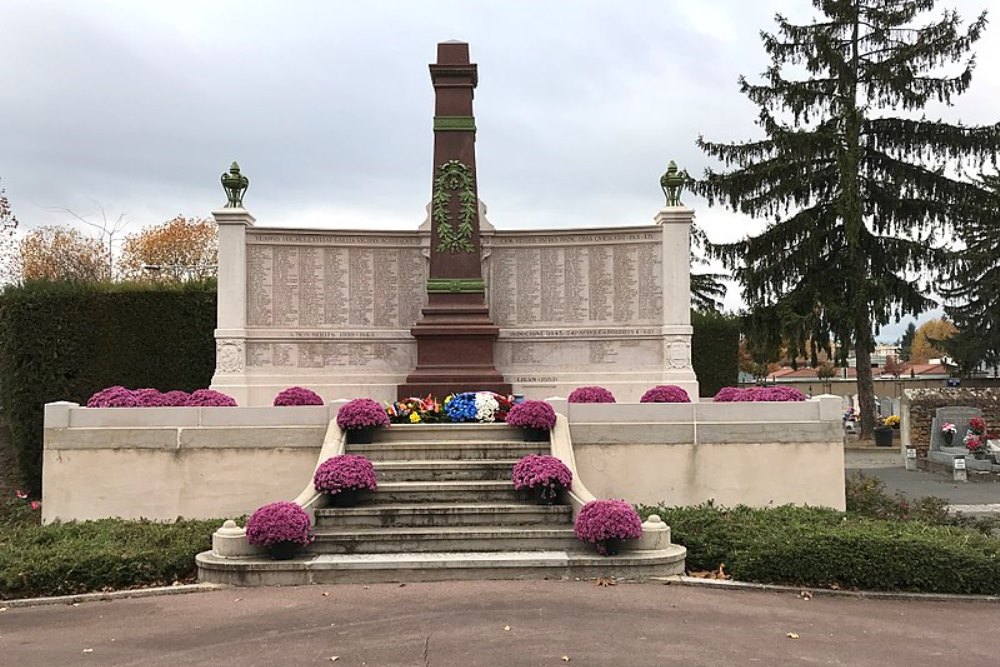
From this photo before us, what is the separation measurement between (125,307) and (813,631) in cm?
1170

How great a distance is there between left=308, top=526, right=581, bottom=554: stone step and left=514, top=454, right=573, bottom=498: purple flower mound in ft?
2.18

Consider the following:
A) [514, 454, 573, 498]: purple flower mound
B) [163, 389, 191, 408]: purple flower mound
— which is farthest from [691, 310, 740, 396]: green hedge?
[163, 389, 191, 408]: purple flower mound

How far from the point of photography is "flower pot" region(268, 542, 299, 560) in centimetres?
792

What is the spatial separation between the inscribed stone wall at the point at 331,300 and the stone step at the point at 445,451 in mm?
4743

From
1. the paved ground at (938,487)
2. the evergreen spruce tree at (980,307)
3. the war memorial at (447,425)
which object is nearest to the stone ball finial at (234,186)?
the war memorial at (447,425)

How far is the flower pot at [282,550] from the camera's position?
26.0ft

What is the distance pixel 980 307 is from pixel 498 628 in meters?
39.2

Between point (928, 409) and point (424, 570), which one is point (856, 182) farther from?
point (424, 570)

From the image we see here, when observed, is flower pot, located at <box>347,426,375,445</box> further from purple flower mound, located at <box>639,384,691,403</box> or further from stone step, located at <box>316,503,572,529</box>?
purple flower mound, located at <box>639,384,691,403</box>

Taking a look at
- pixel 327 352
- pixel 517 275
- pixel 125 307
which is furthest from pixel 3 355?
pixel 517 275

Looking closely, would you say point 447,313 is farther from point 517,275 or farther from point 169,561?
point 169,561

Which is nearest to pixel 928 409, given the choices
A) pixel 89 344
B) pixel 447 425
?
pixel 447 425

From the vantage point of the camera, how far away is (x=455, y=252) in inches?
563

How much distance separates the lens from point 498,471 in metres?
9.95
